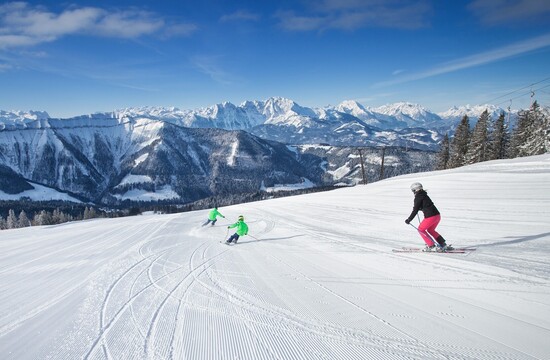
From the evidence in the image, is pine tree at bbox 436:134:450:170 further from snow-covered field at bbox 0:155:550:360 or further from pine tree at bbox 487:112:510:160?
snow-covered field at bbox 0:155:550:360

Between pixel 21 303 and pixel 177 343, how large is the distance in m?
5.38

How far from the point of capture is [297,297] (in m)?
6.71

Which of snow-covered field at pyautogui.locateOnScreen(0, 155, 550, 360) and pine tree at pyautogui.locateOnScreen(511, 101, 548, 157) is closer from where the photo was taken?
snow-covered field at pyautogui.locateOnScreen(0, 155, 550, 360)

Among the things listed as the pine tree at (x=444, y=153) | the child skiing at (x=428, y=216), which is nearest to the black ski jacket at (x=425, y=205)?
the child skiing at (x=428, y=216)

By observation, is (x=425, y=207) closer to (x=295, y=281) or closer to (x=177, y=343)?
(x=295, y=281)

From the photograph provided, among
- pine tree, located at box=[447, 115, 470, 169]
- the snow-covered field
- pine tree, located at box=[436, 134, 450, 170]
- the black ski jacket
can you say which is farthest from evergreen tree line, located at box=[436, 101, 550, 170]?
the black ski jacket

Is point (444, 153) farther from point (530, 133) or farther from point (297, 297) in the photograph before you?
point (297, 297)

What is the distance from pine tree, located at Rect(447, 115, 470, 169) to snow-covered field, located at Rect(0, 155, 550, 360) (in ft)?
137

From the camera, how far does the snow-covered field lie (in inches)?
185

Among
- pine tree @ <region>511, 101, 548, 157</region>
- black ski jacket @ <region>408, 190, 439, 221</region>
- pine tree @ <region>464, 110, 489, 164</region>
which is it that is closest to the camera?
black ski jacket @ <region>408, 190, 439, 221</region>

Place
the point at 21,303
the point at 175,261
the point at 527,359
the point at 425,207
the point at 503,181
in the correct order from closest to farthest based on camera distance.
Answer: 1. the point at 527,359
2. the point at 21,303
3. the point at 425,207
4. the point at 175,261
5. the point at 503,181

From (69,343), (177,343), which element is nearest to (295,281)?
(177,343)

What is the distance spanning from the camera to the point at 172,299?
7000mm

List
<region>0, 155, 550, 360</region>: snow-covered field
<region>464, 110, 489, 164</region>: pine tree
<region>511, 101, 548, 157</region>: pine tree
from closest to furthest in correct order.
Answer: <region>0, 155, 550, 360</region>: snow-covered field, <region>511, 101, 548, 157</region>: pine tree, <region>464, 110, 489, 164</region>: pine tree
